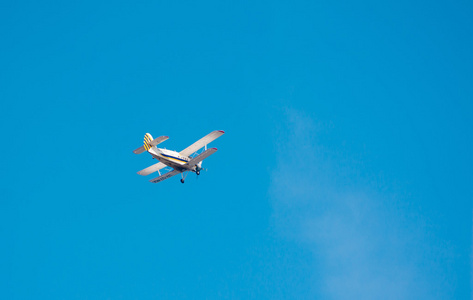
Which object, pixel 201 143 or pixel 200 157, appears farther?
pixel 201 143

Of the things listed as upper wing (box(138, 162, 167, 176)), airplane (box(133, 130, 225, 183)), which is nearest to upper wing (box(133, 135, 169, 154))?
airplane (box(133, 130, 225, 183))

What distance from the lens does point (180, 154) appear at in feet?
247

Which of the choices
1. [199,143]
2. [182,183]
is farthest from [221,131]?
[182,183]

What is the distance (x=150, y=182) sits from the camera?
8012cm

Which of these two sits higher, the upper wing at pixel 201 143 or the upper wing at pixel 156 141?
the upper wing at pixel 201 143

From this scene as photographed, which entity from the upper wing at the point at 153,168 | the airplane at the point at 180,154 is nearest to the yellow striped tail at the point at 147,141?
the airplane at the point at 180,154

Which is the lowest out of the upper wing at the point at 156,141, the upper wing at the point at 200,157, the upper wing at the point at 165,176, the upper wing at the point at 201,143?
the upper wing at the point at 156,141

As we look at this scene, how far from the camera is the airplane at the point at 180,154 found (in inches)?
2835

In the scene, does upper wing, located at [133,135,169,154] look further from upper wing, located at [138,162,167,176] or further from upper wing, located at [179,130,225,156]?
upper wing, located at [138,162,167,176]

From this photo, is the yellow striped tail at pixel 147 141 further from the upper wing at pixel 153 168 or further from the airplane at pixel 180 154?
the upper wing at pixel 153 168

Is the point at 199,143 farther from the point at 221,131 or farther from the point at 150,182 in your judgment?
the point at 150,182

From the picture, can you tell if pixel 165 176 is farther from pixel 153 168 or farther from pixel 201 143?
pixel 201 143

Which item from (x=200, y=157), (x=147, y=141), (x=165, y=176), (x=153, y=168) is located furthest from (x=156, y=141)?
(x=153, y=168)

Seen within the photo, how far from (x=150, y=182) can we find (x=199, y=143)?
10029 mm
